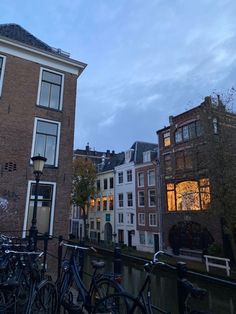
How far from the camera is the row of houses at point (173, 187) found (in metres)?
17.9

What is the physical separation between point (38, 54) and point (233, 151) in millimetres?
13074

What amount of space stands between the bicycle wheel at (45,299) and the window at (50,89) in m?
10.7

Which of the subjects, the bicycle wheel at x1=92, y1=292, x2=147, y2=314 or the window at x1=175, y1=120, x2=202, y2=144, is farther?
the window at x1=175, y1=120, x2=202, y2=144

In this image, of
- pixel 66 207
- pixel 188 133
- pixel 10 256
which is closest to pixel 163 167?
pixel 188 133

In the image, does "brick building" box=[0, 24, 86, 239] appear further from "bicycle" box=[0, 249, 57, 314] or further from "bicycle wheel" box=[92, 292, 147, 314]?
"bicycle wheel" box=[92, 292, 147, 314]

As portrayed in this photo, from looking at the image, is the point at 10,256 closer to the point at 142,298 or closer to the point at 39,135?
the point at 142,298

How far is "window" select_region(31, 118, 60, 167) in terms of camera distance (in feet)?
→ 42.7

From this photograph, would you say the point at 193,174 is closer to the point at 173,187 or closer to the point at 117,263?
the point at 173,187

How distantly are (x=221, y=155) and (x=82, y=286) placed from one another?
48.3 ft

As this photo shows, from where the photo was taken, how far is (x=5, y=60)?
515 inches

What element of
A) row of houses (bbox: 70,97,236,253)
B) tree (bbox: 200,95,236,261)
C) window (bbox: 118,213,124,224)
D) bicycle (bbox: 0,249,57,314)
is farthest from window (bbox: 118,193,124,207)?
bicycle (bbox: 0,249,57,314)

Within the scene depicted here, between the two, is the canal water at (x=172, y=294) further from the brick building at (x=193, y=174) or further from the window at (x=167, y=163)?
the window at (x=167, y=163)

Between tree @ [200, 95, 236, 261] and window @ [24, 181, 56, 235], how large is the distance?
10601 mm

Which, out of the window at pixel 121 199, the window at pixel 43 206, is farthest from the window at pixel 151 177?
the window at pixel 43 206
